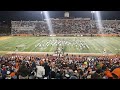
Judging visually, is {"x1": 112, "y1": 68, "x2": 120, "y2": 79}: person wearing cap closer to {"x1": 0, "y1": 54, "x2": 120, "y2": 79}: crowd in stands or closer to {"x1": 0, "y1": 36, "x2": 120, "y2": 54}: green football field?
{"x1": 0, "y1": 54, "x2": 120, "y2": 79}: crowd in stands

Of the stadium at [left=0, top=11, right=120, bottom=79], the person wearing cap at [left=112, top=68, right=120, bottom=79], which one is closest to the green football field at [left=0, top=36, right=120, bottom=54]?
the stadium at [left=0, top=11, right=120, bottom=79]

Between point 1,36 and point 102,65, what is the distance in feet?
14.4

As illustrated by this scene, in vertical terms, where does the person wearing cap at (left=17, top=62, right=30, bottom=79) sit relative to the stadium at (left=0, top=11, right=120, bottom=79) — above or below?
below

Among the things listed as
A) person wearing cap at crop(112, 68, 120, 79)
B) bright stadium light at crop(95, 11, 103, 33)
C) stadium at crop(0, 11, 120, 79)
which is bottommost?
person wearing cap at crop(112, 68, 120, 79)

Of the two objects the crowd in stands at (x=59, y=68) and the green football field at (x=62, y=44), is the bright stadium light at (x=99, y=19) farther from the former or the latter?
the crowd in stands at (x=59, y=68)

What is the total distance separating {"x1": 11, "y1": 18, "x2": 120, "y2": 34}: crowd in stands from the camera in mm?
11989

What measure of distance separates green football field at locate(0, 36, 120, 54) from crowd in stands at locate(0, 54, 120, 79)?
60 cm

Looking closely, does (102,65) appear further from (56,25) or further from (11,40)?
(11,40)

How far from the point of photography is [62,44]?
12.2 metres

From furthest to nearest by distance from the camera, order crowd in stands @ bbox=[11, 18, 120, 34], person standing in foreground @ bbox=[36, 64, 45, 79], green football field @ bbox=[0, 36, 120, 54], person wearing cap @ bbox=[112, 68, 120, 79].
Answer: crowd in stands @ bbox=[11, 18, 120, 34]
green football field @ bbox=[0, 36, 120, 54]
person standing in foreground @ bbox=[36, 64, 45, 79]
person wearing cap @ bbox=[112, 68, 120, 79]

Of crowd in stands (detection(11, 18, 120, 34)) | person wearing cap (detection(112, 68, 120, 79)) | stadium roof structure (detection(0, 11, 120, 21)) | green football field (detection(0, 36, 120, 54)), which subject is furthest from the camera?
crowd in stands (detection(11, 18, 120, 34))

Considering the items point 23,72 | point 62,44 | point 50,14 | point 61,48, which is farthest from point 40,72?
point 50,14

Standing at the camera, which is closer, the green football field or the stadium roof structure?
the stadium roof structure

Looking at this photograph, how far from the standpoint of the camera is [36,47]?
12.8 meters
